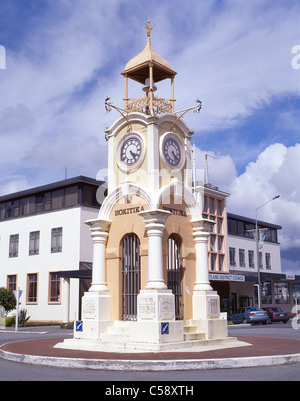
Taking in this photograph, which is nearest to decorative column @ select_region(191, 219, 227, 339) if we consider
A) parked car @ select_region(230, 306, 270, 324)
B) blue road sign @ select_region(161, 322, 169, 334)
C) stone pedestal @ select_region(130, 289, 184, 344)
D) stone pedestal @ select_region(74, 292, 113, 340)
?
stone pedestal @ select_region(130, 289, 184, 344)

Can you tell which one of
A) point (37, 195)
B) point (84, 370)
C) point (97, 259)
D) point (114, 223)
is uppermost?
point (37, 195)

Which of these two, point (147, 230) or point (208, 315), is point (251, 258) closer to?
point (208, 315)

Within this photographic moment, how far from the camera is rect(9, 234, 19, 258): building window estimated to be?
135 feet

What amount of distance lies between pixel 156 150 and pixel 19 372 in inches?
303

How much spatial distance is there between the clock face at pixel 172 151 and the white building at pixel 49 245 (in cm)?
1912

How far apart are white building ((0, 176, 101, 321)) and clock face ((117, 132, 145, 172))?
18.7m

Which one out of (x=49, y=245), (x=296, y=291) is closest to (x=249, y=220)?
(x=296, y=291)

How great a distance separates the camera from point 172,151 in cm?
1551

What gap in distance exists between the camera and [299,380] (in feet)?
28.2

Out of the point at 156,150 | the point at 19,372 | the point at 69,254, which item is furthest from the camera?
the point at 69,254

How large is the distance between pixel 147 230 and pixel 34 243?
27725 millimetres

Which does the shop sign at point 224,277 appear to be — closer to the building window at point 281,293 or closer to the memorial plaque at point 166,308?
the building window at point 281,293

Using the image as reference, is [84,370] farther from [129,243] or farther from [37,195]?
[37,195]
